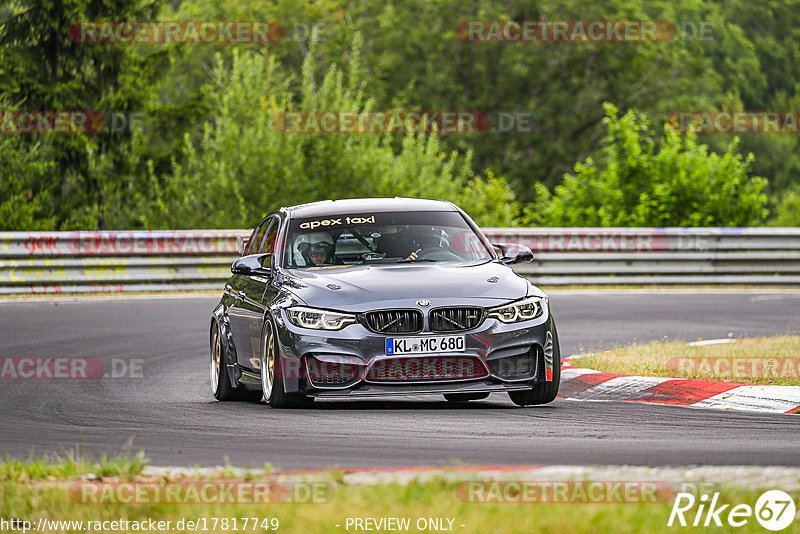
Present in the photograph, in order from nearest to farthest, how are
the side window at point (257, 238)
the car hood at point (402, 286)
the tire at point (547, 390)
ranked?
1. the car hood at point (402, 286)
2. the tire at point (547, 390)
3. the side window at point (257, 238)

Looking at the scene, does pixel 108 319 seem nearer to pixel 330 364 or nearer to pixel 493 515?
pixel 330 364

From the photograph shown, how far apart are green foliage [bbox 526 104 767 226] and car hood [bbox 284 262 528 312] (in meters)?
18.9

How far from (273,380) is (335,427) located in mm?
1491

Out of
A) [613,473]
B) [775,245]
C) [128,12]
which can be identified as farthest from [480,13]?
[613,473]

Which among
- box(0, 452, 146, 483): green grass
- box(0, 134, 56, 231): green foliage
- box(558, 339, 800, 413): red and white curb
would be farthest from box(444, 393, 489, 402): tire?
box(0, 134, 56, 231): green foliage

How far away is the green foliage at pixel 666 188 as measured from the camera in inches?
1145

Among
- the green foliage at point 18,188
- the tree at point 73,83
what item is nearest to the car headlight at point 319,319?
the green foliage at point 18,188

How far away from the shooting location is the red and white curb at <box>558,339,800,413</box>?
10031 mm

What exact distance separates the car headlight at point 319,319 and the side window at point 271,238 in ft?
5.50

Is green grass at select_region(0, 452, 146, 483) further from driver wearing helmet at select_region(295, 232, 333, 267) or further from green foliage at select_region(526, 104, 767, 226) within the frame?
green foliage at select_region(526, 104, 767, 226)

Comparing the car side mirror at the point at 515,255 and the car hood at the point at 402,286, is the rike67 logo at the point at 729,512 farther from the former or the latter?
the car side mirror at the point at 515,255

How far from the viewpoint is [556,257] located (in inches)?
981

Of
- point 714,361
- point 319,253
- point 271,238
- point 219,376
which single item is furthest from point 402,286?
point 714,361

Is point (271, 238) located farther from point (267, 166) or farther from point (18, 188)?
point (18, 188)
